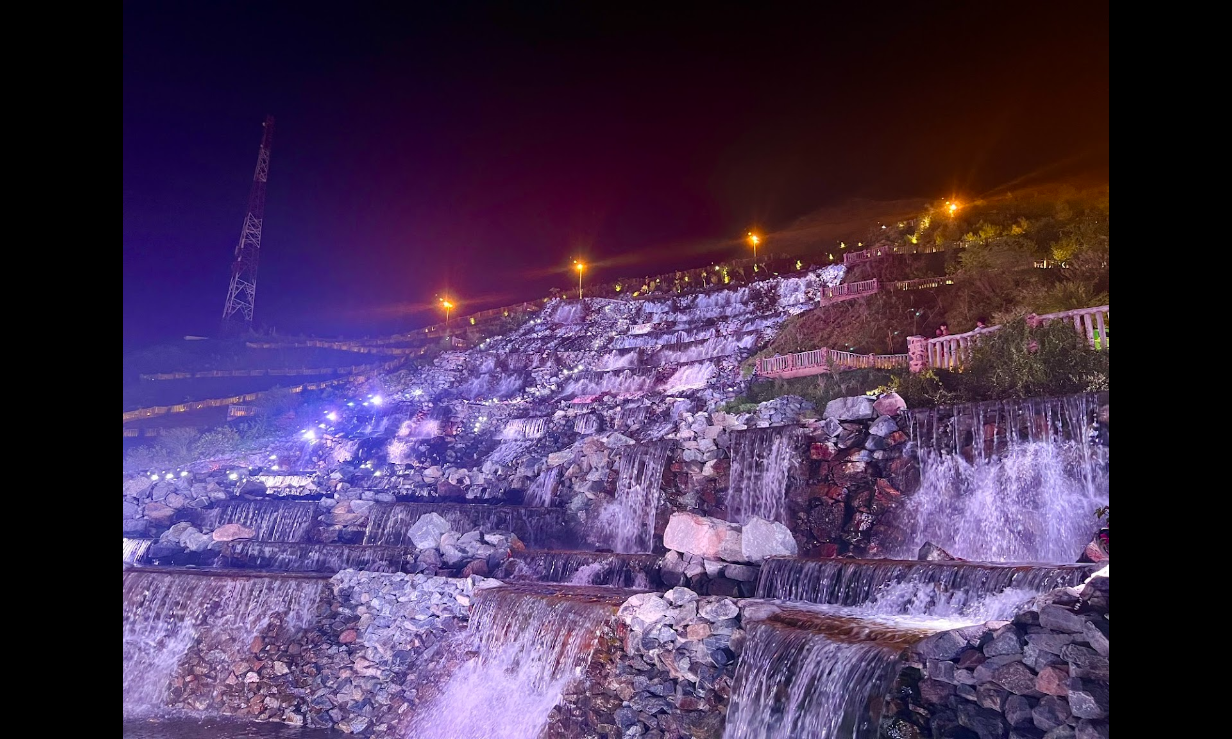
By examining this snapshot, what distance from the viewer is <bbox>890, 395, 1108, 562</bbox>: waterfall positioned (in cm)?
641

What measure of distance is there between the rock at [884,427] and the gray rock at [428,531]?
16.8 feet

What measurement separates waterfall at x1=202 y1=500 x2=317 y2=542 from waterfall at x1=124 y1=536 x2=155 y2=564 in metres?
0.87

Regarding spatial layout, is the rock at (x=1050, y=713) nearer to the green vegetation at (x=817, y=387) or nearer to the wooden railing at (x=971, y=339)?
the wooden railing at (x=971, y=339)

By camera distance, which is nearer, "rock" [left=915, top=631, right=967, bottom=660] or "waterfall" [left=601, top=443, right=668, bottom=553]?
"rock" [left=915, top=631, right=967, bottom=660]

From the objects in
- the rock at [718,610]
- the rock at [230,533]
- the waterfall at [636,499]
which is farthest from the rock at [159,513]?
the rock at [718,610]

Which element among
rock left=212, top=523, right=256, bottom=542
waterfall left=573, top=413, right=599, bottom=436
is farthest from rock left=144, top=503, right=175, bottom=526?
waterfall left=573, top=413, right=599, bottom=436

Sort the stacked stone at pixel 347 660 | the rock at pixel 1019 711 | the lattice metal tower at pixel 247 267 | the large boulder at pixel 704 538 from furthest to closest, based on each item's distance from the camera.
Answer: the lattice metal tower at pixel 247 267 < the stacked stone at pixel 347 660 < the large boulder at pixel 704 538 < the rock at pixel 1019 711

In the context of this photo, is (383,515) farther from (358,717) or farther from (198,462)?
(198,462)

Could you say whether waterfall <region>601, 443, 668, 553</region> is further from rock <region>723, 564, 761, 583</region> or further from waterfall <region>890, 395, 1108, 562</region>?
waterfall <region>890, 395, 1108, 562</region>

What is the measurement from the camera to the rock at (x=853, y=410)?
26.6 ft

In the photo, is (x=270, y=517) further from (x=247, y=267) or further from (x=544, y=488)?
(x=247, y=267)

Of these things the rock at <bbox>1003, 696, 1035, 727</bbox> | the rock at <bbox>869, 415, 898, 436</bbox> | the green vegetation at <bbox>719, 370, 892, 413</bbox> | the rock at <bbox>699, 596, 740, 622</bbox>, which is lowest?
the rock at <bbox>699, 596, 740, 622</bbox>
